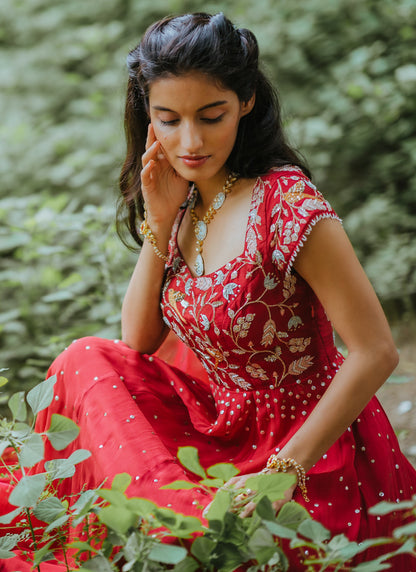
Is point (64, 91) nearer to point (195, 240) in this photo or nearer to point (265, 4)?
point (265, 4)

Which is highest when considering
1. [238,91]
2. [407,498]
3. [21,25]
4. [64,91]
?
[21,25]

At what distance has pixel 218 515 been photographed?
3.08ft

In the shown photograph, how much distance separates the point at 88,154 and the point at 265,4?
4.09ft

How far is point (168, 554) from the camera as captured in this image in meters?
0.88

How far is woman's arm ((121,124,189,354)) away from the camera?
166 centimetres

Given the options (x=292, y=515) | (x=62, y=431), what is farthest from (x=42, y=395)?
(x=292, y=515)

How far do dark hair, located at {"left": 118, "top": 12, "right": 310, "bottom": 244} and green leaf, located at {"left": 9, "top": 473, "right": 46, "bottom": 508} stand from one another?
2.66ft

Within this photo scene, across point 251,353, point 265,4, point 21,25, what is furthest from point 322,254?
point 21,25

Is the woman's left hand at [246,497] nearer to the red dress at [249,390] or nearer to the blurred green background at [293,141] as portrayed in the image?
the red dress at [249,390]

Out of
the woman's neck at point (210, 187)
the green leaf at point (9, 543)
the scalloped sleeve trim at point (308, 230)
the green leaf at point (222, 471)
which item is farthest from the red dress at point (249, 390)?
the green leaf at point (222, 471)

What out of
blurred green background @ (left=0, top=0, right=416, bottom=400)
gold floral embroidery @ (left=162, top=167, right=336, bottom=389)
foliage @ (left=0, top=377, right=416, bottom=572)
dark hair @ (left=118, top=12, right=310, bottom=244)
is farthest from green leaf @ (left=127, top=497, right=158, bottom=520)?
blurred green background @ (left=0, top=0, right=416, bottom=400)

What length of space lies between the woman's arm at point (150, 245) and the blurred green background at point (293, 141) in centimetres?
85

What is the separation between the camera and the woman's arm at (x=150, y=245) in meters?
1.66

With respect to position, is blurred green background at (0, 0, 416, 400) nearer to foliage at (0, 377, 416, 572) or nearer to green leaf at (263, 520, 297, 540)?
foliage at (0, 377, 416, 572)
